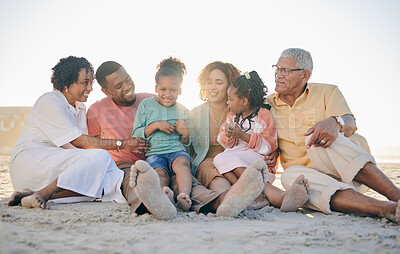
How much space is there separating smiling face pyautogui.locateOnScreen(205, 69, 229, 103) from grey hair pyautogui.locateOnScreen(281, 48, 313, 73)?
0.73m

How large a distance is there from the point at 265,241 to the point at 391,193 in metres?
1.54

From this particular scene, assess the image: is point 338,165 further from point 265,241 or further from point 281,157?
point 265,241

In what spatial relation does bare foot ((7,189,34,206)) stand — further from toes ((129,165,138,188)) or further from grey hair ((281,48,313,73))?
grey hair ((281,48,313,73))

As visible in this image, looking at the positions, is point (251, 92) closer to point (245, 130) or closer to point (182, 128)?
point (245, 130)

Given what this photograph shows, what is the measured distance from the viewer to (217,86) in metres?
4.53

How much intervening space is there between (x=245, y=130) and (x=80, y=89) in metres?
1.83

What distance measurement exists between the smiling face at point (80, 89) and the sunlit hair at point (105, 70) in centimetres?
20

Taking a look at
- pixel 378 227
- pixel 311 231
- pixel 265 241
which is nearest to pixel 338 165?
pixel 378 227

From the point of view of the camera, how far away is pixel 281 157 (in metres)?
4.33

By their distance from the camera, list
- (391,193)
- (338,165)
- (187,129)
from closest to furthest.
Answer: (391,193)
(338,165)
(187,129)

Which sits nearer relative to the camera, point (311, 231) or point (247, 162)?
point (311, 231)

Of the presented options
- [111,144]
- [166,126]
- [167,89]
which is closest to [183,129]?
[166,126]

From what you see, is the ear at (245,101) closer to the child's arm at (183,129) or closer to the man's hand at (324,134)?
the child's arm at (183,129)

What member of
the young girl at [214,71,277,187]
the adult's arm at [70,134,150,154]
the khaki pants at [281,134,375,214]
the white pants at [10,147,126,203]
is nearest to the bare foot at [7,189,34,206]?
the white pants at [10,147,126,203]
